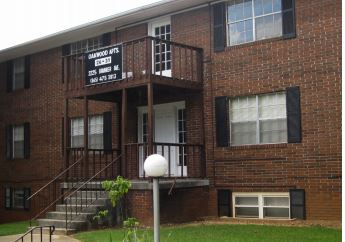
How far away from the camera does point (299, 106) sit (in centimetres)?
1364

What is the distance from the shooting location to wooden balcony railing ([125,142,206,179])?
49.9 feet

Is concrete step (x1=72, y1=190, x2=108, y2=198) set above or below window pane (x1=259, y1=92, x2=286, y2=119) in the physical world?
below

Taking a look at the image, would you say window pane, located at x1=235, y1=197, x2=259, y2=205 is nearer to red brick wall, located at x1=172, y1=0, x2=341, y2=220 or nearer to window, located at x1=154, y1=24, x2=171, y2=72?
red brick wall, located at x1=172, y1=0, x2=341, y2=220

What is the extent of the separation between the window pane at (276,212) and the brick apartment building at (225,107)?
0.03m

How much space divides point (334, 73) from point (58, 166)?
33.4 ft

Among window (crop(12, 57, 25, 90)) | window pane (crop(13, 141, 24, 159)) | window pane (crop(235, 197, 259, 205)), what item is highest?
window (crop(12, 57, 25, 90))

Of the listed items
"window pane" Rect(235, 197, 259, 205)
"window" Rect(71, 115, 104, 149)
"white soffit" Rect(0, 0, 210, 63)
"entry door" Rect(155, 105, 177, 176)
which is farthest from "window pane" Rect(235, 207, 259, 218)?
"white soffit" Rect(0, 0, 210, 63)

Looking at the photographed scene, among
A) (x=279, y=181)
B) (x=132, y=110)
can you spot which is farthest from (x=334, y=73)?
(x=132, y=110)

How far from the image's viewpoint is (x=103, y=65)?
15.2 metres

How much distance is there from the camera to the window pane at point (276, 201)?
45.7 ft

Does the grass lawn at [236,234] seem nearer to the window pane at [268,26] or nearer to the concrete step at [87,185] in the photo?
the concrete step at [87,185]

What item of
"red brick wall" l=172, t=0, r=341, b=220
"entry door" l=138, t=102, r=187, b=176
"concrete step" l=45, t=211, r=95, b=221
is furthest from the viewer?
"entry door" l=138, t=102, r=187, b=176

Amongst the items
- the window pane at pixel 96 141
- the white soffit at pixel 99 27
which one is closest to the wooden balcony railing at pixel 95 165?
the window pane at pixel 96 141

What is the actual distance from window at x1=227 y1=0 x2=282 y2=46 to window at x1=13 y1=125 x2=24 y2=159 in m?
9.75
